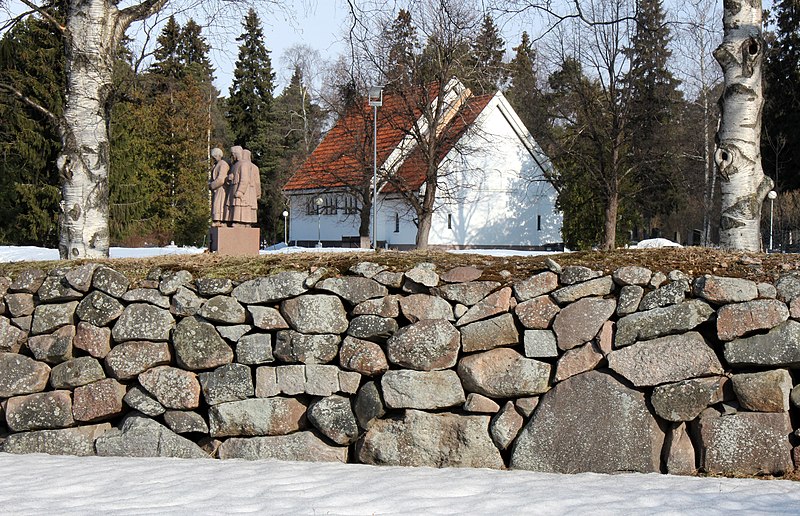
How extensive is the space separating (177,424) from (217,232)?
18.4ft

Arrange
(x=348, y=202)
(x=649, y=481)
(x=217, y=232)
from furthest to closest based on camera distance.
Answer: (x=348, y=202) < (x=217, y=232) < (x=649, y=481)

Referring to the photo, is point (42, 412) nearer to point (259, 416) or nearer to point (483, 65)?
point (259, 416)

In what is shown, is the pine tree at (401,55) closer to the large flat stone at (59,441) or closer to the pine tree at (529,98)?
the pine tree at (529,98)

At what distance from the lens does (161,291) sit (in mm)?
6762

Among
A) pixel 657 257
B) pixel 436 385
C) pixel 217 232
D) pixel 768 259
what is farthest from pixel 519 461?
pixel 217 232

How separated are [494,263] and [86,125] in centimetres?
564

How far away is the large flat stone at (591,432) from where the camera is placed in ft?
19.3

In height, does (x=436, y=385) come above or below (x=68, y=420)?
above

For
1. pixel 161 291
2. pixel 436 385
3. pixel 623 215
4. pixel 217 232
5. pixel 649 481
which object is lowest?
pixel 649 481

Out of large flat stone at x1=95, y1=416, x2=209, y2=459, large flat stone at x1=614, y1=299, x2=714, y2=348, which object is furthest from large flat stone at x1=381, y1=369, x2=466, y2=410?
large flat stone at x1=95, y1=416, x2=209, y2=459

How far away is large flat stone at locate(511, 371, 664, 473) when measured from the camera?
5895 mm

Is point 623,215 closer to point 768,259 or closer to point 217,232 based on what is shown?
point 217,232

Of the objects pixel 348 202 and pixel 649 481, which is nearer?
pixel 649 481

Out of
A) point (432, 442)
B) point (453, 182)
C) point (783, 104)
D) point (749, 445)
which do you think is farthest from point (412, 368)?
point (783, 104)
